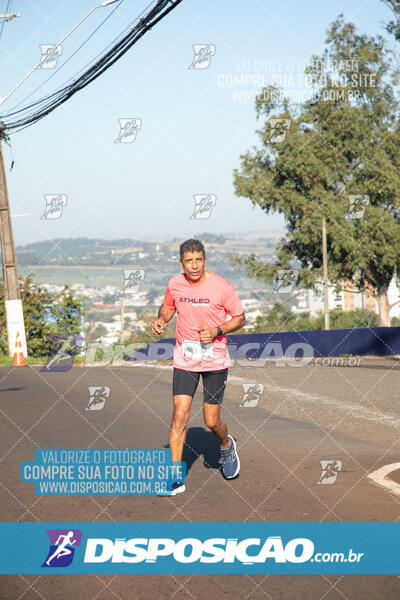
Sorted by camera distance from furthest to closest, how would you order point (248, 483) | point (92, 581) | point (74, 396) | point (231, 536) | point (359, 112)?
point (359, 112), point (74, 396), point (248, 483), point (231, 536), point (92, 581)

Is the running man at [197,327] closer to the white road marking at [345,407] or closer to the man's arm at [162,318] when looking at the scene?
the man's arm at [162,318]

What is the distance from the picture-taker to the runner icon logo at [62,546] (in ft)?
14.9

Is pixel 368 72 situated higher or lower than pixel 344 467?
higher

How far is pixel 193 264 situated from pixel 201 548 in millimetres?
2435

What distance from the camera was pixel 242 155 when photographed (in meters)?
47.6

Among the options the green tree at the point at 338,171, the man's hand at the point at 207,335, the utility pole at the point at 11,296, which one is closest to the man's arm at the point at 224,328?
the man's hand at the point at 207,335

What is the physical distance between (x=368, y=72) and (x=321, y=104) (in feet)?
10.8

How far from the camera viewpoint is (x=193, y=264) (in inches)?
248

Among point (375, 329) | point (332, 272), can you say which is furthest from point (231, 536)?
point (332, 272)

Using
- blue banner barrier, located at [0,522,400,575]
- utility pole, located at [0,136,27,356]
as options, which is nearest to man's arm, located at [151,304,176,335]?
blue banner barrier, located at [0,522,400,575]

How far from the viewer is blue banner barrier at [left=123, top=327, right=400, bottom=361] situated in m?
28.8

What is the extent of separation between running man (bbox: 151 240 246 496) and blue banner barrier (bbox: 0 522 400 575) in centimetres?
139

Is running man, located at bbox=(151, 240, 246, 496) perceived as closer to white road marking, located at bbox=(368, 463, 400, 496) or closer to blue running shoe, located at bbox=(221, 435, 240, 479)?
blue running shoe, located at bbox=(221, 435, 240, 479)

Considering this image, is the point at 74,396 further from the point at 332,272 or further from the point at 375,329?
the point at 332,272
